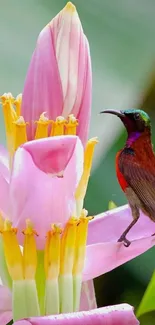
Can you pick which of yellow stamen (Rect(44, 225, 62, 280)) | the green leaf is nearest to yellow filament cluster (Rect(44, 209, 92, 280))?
yellow stamen (Rect(44, 225, 62, 280))

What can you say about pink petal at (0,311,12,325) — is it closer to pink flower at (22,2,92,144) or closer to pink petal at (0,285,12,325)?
pink petal at (0,285,12,325)

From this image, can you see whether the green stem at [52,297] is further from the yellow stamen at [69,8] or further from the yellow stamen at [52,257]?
the yellow stamen at [69,8]

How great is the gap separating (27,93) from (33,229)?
9 cm

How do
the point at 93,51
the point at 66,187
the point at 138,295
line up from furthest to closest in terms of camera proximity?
the point at 93,51, the point at 138,295, the point at 66,187

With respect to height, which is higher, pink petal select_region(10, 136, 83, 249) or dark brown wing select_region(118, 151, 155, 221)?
pink petal select_region(10, 136, 83, 249)

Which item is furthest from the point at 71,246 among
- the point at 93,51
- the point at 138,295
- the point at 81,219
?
the point at 93,51

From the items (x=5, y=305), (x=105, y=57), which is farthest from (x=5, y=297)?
(x=105, y=57)

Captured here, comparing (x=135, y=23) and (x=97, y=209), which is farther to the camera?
(x=135, y=23)

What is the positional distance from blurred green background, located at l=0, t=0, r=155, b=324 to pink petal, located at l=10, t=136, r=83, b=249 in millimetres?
225

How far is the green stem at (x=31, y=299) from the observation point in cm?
38

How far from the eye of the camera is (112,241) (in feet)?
1.47

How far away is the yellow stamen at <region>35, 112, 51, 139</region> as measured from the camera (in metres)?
0.40

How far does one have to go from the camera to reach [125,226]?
0.46 meters

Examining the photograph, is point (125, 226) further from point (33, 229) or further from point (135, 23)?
point (135, 23)
